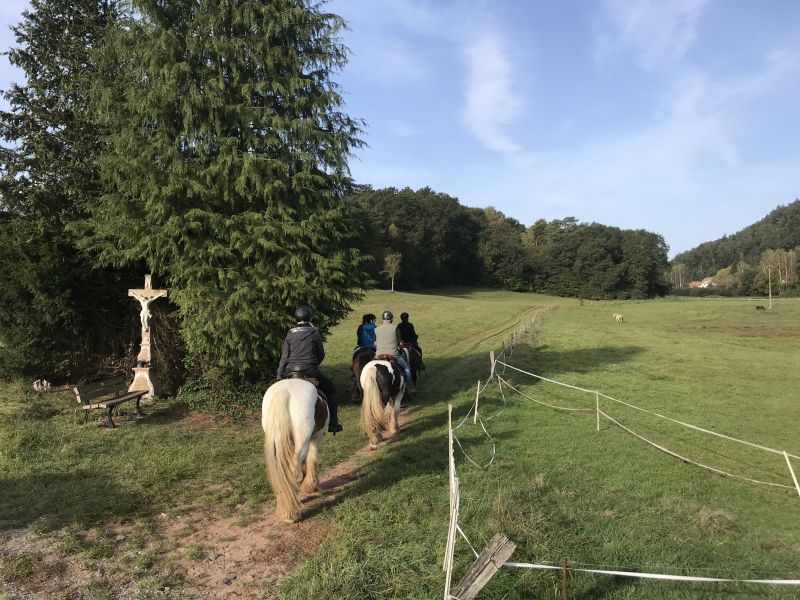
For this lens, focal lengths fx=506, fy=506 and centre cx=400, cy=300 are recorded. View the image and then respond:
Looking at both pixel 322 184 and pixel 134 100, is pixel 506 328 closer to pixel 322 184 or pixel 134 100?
pixel 322 184

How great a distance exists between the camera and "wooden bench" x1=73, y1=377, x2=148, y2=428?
9.42m

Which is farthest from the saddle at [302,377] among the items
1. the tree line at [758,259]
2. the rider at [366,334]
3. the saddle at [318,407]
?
the tree line at [758,259]

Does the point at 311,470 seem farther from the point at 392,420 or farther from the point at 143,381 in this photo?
the point at 143,381

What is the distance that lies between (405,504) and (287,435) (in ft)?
5.56

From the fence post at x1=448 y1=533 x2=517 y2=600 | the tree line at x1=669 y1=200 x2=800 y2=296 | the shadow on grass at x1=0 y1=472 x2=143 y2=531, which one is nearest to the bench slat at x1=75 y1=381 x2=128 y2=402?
the shadow on grass at x1=0 y1=472 x2=143 y2=531

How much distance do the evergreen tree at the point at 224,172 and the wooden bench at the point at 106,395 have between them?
1.62m

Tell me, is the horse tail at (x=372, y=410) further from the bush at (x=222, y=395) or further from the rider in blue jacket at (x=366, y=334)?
the rider in blue jacket at (x=366, y=334)

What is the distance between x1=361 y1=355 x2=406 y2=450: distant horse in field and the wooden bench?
4.60 metres

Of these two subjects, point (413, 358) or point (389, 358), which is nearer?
point (389, 358)

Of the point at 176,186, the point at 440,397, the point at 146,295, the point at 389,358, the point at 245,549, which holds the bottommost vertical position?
the point at 440,397

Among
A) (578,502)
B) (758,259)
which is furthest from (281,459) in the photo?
(758,259)

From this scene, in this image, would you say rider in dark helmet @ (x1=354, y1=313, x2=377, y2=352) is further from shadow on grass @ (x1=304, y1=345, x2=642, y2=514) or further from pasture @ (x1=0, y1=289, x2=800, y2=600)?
shadow on grass @ (x1=304, y1=345, x2=642, y2=514)

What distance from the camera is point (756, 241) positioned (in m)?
163

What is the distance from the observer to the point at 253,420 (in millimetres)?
10648
